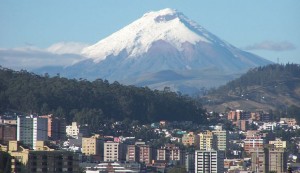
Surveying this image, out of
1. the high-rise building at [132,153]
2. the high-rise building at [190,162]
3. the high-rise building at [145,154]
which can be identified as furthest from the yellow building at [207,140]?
the high-rise building at [190,162]

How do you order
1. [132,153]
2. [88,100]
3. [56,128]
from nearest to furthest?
[132,153]
[56,128]
[88,100]

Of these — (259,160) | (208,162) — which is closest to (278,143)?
(259,160)

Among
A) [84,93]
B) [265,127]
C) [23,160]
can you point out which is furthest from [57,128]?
[23,160]

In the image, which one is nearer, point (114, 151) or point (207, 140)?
point (114, 151)

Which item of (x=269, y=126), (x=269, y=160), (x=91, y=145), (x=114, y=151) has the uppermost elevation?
(x=269, y=126)

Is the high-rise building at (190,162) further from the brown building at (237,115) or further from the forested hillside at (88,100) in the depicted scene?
the brown building at (237,115)

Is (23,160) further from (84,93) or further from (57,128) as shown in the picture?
(84,93)

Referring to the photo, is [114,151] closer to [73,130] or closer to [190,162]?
[190,162]
